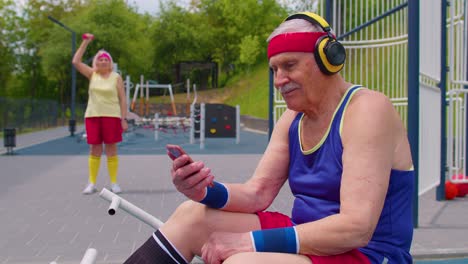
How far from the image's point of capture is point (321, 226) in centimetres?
179

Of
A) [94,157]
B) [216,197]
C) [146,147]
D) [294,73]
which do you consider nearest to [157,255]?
[216,197]

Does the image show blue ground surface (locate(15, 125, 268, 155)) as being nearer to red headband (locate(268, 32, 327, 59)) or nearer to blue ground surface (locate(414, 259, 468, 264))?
blue ground surface (locate(414, 259, 468, 264))

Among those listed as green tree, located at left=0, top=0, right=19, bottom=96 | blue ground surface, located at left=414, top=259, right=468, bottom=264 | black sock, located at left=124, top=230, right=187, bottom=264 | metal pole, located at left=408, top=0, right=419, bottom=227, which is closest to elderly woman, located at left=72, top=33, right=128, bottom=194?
metal pole, located at left=408, top=0, right=419, bottom=227

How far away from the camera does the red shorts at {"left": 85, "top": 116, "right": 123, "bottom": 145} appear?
6.70m

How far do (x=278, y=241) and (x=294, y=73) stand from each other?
568 mm

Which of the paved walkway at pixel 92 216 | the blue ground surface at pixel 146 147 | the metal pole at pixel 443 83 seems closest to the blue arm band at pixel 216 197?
the paved walkway at pixel 92 216

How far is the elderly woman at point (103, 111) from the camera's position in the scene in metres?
6.72

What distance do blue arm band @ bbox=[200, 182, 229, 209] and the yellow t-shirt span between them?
4794 mm

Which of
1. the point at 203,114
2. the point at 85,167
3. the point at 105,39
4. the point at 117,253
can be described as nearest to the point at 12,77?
the point at 105,39

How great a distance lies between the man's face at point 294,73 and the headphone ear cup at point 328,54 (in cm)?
2

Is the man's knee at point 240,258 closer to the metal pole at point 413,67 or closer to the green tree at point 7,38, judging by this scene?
the metal pole at point 413,67

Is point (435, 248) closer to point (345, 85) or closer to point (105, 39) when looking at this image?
point (345, 85)

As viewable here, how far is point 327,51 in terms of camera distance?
1.89 meters

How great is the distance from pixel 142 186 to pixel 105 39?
40702 millimetres
